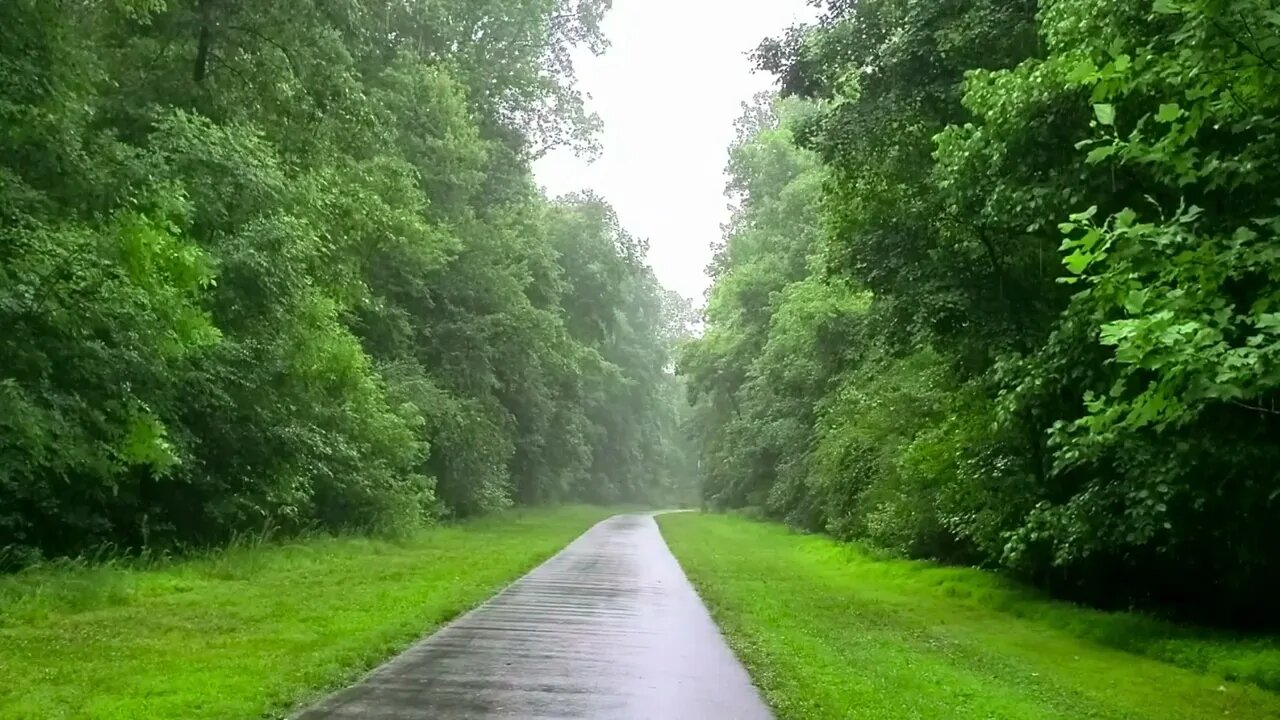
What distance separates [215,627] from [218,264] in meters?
8.16

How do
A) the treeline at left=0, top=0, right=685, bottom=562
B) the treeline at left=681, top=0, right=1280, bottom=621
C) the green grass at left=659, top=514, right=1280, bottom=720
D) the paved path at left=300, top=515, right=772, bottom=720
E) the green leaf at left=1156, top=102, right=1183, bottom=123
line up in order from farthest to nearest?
the treeline at left=0, top=0, right=685, bottom=562 → the green grass at left=659, top=514, right=1280, bottom=720 → the paved path at left=300, top=515, right=772, bottom=720 → the treeline at left=681, top=0, right=1280, bottom=621 → the green leaf at left=1156, top=102, right=1183, bottom=123

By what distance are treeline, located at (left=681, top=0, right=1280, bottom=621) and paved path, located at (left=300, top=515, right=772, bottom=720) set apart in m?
3.80

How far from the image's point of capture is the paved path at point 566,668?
Result: 7.85 metres

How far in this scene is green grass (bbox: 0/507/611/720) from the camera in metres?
7.59

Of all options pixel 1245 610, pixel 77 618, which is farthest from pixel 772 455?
pixel 77 618

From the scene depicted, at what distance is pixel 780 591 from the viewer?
17156mm

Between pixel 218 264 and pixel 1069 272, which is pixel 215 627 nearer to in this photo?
pixel 218 264

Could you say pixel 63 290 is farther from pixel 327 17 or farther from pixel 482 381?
pixel 482 381

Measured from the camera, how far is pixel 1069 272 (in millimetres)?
14008

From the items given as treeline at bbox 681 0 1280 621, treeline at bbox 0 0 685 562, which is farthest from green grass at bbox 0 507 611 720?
treeline at bbox 681 0 1280 621

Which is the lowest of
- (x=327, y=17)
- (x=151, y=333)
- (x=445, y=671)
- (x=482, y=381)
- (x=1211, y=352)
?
(x=445, y=671)

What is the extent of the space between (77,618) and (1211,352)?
11013 millimetres

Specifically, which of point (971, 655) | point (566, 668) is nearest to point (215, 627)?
point (566, 668)

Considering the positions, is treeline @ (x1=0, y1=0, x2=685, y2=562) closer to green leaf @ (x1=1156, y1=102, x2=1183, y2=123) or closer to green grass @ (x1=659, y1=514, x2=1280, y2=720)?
green grass @ (x1=659, y1=514, x2=1280, y2=720)
